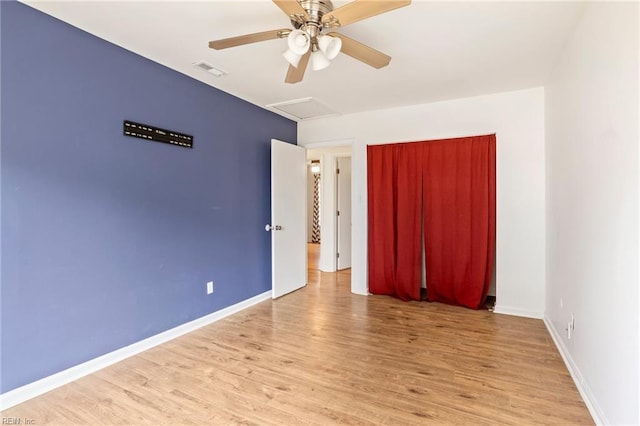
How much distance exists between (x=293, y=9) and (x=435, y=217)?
284 cm

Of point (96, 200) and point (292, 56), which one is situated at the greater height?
point (292, 56)

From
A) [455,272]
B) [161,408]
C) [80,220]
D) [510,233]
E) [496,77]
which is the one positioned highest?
[496,77]

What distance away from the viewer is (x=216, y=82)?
10.6ft

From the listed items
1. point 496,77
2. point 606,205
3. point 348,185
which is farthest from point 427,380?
point 348,185

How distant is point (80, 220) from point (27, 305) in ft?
1.97

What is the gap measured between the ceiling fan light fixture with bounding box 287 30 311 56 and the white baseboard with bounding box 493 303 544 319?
3.30 m

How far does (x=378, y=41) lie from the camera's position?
239cm

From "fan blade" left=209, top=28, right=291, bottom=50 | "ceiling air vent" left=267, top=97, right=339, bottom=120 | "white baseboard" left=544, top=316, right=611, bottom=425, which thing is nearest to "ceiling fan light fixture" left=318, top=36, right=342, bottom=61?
"fan blade" left=209, top=28, right=291, bottom=50

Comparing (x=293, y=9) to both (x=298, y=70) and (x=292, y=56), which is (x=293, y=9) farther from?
(x=298, y=70)

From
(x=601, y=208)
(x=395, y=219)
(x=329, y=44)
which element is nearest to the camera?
(x=601, y=208)

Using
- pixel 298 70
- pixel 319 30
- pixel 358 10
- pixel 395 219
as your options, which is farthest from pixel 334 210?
pixel 358 10

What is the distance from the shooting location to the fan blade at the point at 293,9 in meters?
1.62

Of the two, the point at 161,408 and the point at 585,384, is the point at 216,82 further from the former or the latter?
the point at 585,384

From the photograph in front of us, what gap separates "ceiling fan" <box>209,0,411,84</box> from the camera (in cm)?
161
